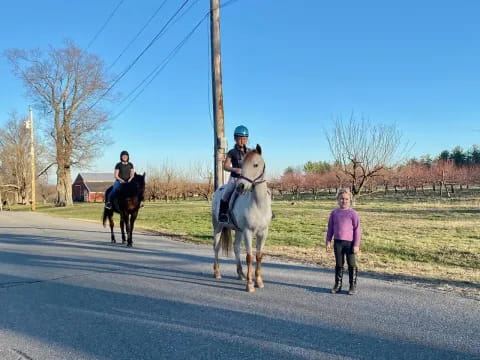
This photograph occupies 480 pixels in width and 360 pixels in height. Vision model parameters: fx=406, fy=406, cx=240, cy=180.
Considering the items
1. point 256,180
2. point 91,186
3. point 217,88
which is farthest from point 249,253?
point 91,186

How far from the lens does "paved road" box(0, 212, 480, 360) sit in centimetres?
414

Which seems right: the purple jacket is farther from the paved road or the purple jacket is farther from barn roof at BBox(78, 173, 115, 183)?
barn roof at BBox(78, 173, 115, 183)

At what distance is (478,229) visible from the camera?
1598 centimetres

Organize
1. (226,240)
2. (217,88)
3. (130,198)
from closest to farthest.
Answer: (226,240) < (130,198) < (217,88)

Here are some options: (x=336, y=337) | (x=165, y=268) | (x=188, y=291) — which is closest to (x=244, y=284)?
(x=188, y=291)

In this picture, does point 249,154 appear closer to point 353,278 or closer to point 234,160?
point 234,160

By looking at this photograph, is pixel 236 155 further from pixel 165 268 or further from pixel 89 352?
pixel 89 352

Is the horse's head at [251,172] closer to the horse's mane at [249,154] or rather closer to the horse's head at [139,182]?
the horse's mane at [249,154]

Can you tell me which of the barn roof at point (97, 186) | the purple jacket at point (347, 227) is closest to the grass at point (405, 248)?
the purple jacket at point (347, 227)

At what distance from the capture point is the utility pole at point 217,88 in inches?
506

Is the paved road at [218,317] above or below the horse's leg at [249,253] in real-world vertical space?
below

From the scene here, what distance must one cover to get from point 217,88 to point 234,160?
666 cm

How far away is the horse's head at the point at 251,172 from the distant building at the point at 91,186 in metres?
87.8

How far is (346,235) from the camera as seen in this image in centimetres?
639
